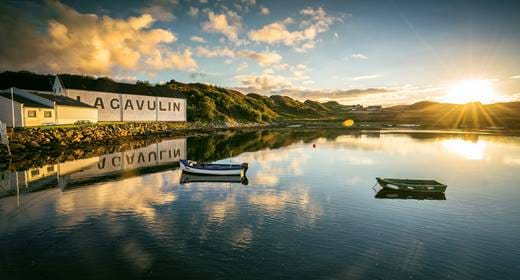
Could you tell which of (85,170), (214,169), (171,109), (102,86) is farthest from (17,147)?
(171,109)

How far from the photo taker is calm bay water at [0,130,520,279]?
526 inches

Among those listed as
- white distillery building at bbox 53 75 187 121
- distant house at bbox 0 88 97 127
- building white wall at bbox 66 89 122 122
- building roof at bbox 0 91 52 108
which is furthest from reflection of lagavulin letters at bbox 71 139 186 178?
white distillery building at bbox 53 75 187 121

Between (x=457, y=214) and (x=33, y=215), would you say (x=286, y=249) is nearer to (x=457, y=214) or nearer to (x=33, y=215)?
(x=457, y=214)

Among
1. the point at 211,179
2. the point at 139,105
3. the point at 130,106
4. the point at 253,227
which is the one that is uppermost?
the point at 139,105

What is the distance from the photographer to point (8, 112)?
4747 cm

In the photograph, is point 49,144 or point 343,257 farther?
point 49,144

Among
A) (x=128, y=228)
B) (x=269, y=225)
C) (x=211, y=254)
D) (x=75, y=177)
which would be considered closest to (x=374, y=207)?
(x=269, y=225)

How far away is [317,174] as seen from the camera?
34.2 metres

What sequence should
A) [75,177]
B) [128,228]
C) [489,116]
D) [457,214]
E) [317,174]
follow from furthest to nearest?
[489,116], [317,174], [75,177], [457,214], [128,228]

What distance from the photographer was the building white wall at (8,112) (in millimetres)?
47312

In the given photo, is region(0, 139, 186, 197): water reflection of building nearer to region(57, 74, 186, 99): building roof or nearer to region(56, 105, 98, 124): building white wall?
region(56, 105, 98, 124): building white wall

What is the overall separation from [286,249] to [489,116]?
20428cm

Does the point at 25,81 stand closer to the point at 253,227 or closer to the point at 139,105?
the point at 139,105

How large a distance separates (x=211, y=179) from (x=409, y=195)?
65.0 ft
